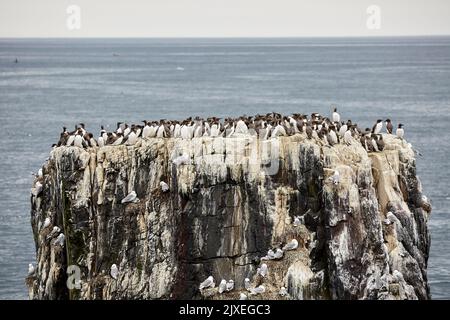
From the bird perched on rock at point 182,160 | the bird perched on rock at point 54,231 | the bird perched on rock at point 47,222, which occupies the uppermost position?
the bird perched on rock at point 182,160

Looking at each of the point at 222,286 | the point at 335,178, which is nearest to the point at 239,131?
the point at 335,178

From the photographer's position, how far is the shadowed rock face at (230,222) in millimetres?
Result: 51281

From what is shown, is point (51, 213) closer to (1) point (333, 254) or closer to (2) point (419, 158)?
(1) point (333, 254)

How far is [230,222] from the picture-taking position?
5253cm

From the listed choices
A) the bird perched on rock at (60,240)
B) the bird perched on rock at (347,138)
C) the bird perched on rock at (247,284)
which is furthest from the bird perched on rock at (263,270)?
the bird perched on rock at (60,240)

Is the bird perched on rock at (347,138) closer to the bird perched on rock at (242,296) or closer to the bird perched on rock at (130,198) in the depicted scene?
the bird perched on rock at (242,296)

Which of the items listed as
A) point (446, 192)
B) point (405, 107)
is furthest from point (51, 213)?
point (405, 107)

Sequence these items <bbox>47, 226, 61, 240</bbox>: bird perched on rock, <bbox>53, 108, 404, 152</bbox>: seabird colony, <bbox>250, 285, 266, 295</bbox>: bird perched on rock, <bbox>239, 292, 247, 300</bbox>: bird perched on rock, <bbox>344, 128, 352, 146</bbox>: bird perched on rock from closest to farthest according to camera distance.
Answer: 1. <bbox>239, 292, 247, 300</bbox>: bird perched on rock
2. <bbox>250, 285, 266, 295</bbox>: bird perched on rock
3. <bbox>53, 108, 404, 152</bbox>: seabird colony
4. <bbox>344, 128, 352, 146</bbox>: bird perched on rock
5. <bbox>47, 226, 61, 240</bbox>: bird perched on rock

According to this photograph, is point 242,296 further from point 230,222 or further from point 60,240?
point 60,240

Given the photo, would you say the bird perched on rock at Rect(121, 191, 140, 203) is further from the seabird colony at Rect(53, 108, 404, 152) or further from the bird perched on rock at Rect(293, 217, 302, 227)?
the bird perched on rock at Rect(293, 217, 302, 227)

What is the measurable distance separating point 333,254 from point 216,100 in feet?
306

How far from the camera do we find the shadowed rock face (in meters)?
51.3

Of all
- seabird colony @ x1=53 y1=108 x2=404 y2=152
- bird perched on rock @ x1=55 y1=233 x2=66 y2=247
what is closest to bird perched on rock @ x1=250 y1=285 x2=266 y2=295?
seabird colony @ x1=53 y1=108 x2=404 y2=152

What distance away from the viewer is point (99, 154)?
5428 cm
